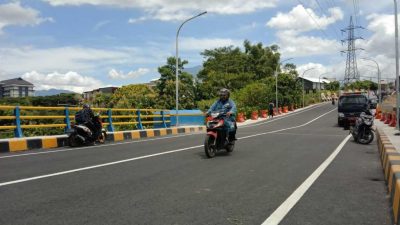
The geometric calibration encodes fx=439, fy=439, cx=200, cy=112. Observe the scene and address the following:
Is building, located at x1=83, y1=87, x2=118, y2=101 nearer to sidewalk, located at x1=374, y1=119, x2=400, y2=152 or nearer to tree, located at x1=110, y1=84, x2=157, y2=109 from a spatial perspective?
tree, located at x1=110, y1=84, x2=157, y2=109

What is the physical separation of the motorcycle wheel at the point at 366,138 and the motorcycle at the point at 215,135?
6.46m

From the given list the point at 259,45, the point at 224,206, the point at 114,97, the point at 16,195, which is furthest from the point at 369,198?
the point at 259,45

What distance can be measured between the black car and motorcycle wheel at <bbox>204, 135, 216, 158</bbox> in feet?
57.8

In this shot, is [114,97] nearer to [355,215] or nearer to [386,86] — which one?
[355,215]

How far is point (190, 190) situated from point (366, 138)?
10.7 meters

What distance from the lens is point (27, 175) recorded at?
720 centimetres

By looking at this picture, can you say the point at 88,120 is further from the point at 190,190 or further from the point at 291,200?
the point at 291,200

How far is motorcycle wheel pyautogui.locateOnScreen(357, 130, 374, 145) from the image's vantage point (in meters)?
15.1

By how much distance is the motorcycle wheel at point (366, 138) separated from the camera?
49.5 ft

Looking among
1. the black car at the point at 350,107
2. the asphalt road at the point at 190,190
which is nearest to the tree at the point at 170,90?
the black car at the point at 350,107

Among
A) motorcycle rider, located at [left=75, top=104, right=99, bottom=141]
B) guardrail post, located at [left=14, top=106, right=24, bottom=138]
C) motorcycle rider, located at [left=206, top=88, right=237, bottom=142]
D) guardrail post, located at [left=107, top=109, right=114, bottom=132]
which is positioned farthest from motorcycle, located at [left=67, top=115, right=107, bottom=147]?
motorcycle rider, located at [left=206, top=88, right=237, bottom=142]

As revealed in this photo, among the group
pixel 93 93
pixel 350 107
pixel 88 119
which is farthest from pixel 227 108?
pixel 93 93

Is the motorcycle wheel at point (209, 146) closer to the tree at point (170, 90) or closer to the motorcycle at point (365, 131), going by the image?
the motorcycle at point (365, 131)

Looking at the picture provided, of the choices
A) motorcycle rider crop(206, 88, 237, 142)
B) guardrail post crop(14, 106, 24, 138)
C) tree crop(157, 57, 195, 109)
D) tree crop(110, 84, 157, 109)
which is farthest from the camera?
tree crop(157, 57, 195, 109)
